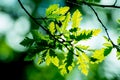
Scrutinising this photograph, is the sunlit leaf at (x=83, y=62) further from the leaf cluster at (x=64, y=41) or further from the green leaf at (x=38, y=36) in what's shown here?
the green leaf at (x=38, y=36)

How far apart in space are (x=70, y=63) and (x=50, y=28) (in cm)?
32

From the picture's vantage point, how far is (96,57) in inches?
109

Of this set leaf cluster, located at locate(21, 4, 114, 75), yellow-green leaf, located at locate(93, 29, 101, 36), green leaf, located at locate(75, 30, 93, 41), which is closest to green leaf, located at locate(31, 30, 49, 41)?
leaf cluster, located at locate(21, 4, 114, 75)

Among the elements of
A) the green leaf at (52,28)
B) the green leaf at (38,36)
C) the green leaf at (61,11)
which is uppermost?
the green leaf at (61,11)

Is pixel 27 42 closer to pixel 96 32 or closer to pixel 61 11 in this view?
pixel 61 11

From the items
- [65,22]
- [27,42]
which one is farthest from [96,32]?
[27,42]

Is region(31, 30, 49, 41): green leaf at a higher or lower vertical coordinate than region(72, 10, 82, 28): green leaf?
lower

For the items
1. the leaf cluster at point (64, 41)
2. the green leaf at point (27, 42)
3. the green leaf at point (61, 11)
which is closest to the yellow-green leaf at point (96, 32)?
the leaf cluster at point (64, 41)

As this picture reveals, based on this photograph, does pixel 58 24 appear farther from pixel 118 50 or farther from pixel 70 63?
pixel 118 50

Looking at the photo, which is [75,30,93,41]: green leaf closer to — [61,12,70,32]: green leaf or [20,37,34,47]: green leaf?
[61,12,70,32]: green leaf

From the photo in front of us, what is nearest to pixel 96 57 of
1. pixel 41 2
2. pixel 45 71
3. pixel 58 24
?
pixel 58 24

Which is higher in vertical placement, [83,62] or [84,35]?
[84,35]

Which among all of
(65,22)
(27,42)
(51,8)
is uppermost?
(51,8)

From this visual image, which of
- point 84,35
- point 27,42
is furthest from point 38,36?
point 84,35
